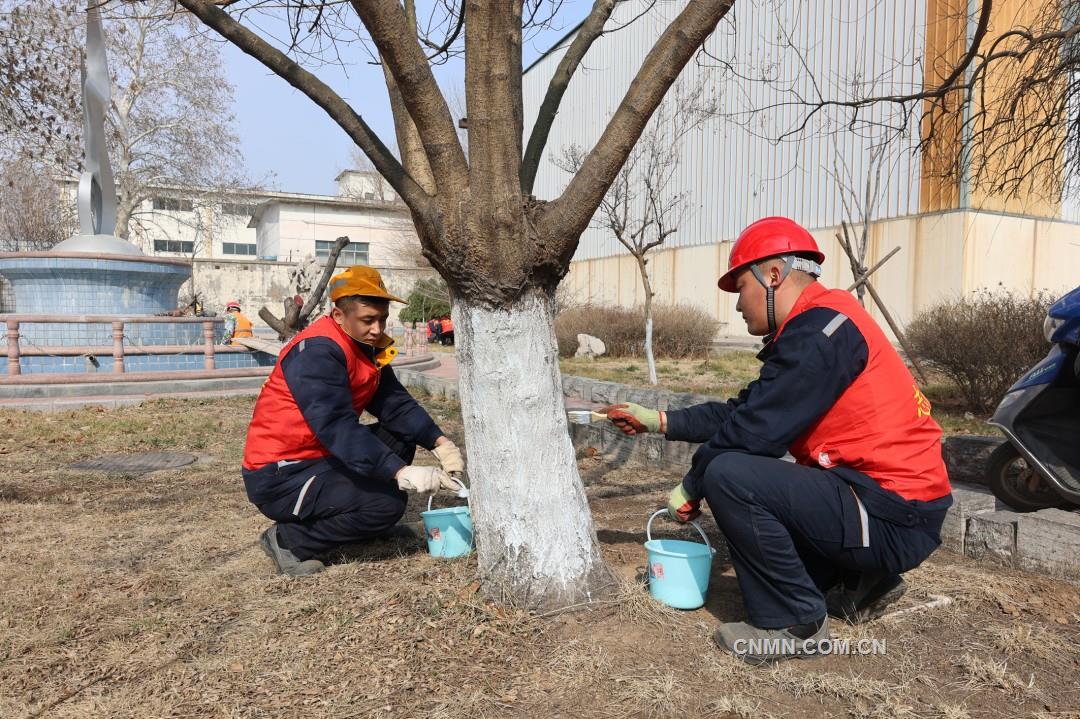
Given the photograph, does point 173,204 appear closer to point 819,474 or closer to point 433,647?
point 433,647

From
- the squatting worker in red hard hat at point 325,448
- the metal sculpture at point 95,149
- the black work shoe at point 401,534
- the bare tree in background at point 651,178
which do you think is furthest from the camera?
the metal sculpture at point 95,149

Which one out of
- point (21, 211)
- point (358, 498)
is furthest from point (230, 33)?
point (21, 211)

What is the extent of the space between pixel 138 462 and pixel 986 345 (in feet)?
25.0

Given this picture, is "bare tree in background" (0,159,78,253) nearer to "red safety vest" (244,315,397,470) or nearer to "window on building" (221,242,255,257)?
"window on building" (221,242,255,257)

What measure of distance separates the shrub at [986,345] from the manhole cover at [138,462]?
718cm

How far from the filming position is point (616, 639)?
243 centimetres

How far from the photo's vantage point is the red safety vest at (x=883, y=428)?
7.45 ft

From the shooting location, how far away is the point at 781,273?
2.46m

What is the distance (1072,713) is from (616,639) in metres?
1.31

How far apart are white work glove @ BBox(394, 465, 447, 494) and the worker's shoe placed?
0.63 metres

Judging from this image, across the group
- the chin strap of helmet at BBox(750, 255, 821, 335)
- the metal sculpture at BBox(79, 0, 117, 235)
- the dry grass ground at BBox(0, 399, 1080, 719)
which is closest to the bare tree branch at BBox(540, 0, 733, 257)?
the chin strap of helmet at BBox(750, 255, 821, 335)

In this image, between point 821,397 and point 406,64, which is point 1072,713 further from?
point 406,64

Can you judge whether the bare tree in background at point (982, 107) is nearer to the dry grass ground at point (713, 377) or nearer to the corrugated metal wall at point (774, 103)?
the corrugated metal wall at point (774, 103)

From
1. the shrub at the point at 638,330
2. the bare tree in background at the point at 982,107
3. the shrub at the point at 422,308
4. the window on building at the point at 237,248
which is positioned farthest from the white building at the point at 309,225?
the bare tree in background at the point at 982,107
